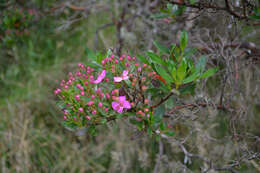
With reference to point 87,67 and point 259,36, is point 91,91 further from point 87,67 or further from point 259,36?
point 259,36

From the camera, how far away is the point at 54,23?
8.40 ft

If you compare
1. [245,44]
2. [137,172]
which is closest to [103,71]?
[245,44]

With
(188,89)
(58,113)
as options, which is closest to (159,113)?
(188,89)

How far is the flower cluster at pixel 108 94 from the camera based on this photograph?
73cm

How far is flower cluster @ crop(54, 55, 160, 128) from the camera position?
73 cm

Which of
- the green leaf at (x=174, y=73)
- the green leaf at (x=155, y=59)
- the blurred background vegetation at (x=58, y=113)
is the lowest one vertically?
the blurred background vegetation at (x=58, y=113)

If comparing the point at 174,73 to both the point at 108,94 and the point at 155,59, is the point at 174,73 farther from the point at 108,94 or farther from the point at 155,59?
the point at 108,94

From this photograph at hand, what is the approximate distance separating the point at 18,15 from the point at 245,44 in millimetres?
1808

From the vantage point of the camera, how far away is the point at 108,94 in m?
0.74

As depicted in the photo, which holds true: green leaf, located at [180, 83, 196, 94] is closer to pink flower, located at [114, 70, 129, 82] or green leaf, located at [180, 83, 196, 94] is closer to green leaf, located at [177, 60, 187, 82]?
green leaf, located at [177, 60, 187, 82]

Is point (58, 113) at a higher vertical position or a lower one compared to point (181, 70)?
lower

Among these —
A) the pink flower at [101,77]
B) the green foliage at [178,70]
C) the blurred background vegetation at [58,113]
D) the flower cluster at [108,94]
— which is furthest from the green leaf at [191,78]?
the blurred background vegetation at [58,113]

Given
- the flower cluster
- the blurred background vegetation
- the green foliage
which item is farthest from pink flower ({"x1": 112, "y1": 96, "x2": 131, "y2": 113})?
the blurred background vegetation

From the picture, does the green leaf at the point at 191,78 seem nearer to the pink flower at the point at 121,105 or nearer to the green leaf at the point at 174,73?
the green leaf at the point at 174,73
